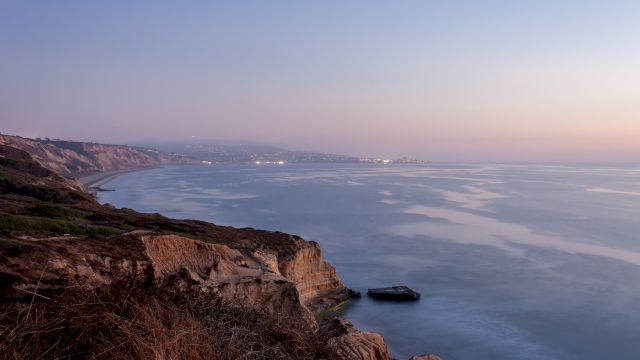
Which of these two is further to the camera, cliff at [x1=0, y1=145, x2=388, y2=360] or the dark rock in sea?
the dark rock in sea

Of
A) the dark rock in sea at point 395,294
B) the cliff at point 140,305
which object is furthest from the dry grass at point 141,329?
the dark rock in sea at point 395,294

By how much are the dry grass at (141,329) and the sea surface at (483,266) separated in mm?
13745

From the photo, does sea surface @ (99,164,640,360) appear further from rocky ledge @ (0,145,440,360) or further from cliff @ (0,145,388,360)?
cliff @ (0,145,388,360)

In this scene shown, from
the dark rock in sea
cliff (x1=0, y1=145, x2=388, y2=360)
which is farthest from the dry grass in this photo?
the dark rock in sea

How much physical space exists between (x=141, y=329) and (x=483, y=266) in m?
30.3

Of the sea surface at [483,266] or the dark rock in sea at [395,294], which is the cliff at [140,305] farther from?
the dark rock in sea at [395,294]

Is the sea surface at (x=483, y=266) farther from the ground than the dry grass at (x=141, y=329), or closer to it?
closer to it

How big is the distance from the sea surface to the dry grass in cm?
1375

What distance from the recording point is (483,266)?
3250 centimetres

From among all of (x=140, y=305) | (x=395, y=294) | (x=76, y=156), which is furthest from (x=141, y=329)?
(x=76, y=156)

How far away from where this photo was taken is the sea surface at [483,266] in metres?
20.7

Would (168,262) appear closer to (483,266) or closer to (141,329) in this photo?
(141,329)

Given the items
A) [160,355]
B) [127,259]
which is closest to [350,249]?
[127,259]

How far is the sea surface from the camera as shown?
20.7 metres
